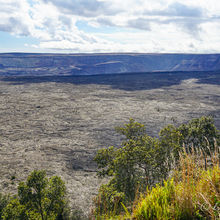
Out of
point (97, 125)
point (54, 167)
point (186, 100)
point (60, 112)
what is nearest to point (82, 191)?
point (54, 167)

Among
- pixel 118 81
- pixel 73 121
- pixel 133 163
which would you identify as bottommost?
pixel 73 121

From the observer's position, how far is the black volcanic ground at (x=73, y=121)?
2962cm

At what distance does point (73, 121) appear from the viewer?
54.8 metres

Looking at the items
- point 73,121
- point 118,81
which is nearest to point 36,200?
point 73,121

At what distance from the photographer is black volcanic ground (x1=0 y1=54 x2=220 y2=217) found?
29.6 metres

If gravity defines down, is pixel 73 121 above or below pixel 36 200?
below

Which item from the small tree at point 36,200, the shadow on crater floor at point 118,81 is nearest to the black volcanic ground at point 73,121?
the small tree at point 36,200

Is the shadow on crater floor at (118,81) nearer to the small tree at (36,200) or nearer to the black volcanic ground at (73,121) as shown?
the black volcanic ground at (73,121)

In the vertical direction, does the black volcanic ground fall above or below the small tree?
below

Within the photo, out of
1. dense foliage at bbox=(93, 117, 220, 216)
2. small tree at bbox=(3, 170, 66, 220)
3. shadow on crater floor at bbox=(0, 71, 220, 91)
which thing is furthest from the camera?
shadow on crater floor at bbox=(0, 71, 220, 91)

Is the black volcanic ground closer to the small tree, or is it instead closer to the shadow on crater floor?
the small tree

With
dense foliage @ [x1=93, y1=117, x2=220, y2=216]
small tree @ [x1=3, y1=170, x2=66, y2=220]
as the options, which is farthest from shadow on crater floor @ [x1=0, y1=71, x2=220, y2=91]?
small tree @ [x1=3, y1=170, x2=66, y2=220]

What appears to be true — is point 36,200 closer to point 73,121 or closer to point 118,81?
point 73,121

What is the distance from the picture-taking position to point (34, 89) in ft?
320
